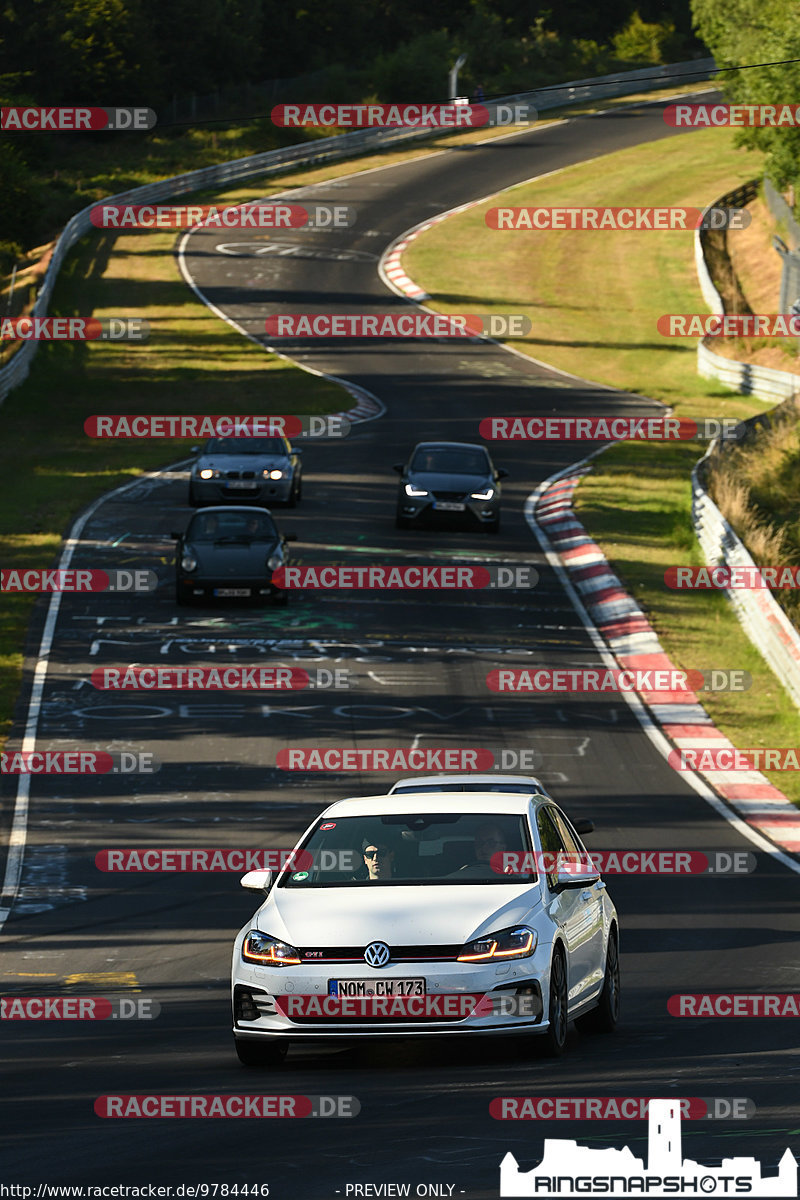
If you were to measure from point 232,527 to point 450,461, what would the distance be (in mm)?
6680

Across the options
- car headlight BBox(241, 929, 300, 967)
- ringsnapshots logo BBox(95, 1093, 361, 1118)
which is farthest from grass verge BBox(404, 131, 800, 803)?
ringsnapshots logo BBox(95, 1093, 361, 1118)

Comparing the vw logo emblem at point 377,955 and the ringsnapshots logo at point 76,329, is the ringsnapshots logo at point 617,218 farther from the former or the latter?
the vw logo emblem at point 377,955

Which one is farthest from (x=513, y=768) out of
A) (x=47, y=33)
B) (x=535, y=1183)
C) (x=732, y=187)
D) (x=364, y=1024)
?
(x=47, y=33)

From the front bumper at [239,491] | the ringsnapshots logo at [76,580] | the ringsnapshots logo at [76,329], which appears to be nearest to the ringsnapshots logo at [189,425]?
the front bumper at [239,491]

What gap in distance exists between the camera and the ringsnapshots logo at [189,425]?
42594 millimetres

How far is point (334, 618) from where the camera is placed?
27.1 metres

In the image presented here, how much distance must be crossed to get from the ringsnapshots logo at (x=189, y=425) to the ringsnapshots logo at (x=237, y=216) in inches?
1030

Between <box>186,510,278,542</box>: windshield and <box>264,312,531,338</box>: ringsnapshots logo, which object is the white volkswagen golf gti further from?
<box>264,312,531,338</box>: ringsnapshots logo

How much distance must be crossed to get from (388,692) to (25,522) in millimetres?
12162

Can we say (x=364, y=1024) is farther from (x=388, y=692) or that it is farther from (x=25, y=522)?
(x=25, y=522)

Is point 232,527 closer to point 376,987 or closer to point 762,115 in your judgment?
point 376,987

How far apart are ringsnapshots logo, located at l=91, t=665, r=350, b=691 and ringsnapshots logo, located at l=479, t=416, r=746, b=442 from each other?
20350mm

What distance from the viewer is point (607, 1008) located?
1061cm

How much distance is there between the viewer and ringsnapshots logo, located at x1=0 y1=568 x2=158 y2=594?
28.6m
